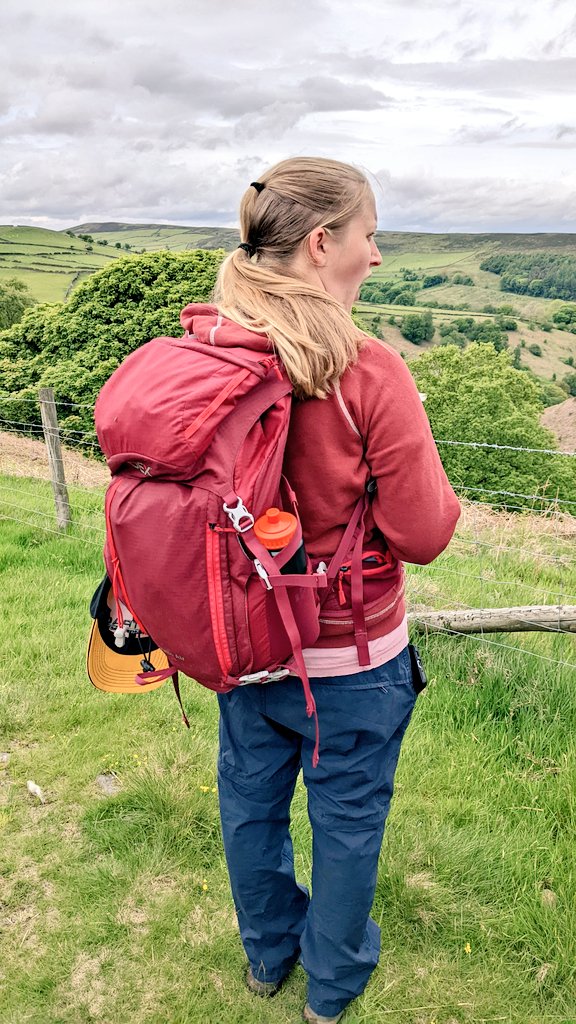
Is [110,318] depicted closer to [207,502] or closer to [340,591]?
[340,591]

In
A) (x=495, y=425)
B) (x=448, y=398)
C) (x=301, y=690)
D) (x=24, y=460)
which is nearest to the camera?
(x=301, y=690)

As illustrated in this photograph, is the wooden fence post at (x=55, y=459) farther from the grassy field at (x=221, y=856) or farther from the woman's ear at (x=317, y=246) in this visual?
the woman's ear at (x=317, y=246)

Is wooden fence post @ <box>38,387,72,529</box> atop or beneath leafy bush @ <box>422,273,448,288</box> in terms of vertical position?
atop

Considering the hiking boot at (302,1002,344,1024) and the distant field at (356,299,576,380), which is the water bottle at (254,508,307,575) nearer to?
the hiking boot at (302,1002,344,1024)

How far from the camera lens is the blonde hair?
150cm

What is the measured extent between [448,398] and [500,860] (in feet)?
106

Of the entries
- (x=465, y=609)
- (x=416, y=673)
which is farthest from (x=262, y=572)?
(x=465, y=609)

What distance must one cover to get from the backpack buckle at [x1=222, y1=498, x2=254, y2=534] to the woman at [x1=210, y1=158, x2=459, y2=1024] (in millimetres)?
215

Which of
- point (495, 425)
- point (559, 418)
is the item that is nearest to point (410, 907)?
point (495, 425)

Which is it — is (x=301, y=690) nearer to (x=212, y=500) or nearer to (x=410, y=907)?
(x=212, y=500)

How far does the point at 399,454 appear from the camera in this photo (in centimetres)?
155

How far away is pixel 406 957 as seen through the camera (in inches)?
98.0

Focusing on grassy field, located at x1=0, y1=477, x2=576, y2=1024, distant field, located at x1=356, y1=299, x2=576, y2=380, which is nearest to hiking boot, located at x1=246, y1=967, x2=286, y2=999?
grassy field, located at x1=0, y1=477, x2=576, y2=1024

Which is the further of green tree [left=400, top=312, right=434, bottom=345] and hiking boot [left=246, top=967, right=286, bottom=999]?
green tree [left=400, top=312, right=434, bottom=345]
